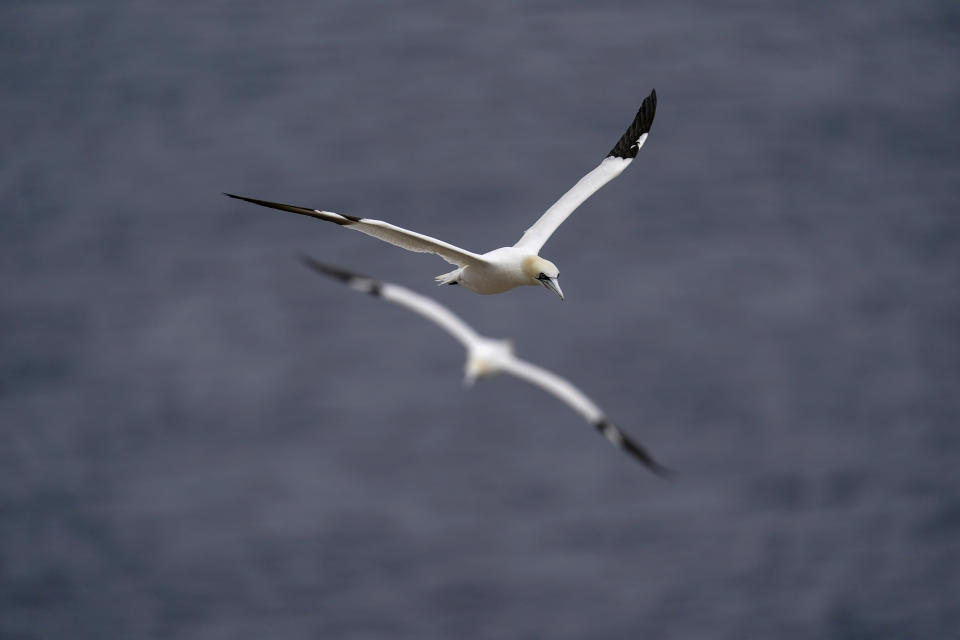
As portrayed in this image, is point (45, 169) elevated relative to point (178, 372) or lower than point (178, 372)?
elevated

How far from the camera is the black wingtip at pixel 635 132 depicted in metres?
23.6

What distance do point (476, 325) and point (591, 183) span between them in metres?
65.9

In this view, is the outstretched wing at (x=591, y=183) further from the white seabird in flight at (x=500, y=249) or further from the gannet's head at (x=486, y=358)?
the gannet's head at (x=486, y=358)

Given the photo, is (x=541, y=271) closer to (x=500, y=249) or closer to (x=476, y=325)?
(x=500, y=249)

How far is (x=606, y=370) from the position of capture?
9169 centimetres

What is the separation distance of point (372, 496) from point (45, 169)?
39412mm

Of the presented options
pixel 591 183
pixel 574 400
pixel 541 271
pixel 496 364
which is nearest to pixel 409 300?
pixel 496 364

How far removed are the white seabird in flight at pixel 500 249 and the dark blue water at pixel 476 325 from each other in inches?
2333

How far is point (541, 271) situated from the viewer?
20.4 meters

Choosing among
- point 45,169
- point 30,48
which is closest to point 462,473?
point 45,169

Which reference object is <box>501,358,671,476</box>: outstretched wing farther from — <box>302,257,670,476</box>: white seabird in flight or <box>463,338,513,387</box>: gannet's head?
<box>463,338,513,387</box>: gannet's head

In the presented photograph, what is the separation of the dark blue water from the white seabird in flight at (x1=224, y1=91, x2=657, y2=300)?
59.3 metres

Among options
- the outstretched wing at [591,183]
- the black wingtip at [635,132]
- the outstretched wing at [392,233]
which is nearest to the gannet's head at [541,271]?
the outstretched wing at [591,183]

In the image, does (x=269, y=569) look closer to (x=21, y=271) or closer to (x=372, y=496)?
(x=372, y=496)
